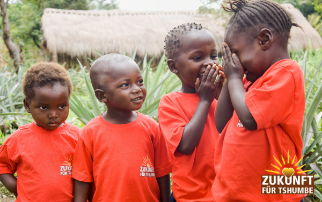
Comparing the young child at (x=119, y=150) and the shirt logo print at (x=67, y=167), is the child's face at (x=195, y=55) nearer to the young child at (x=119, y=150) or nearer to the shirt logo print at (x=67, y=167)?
the young child at (x=119, y=150)

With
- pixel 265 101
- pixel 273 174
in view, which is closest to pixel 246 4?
pixel 265 101

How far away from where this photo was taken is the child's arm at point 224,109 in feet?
4.69

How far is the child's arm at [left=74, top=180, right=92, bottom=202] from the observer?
5.71 feet

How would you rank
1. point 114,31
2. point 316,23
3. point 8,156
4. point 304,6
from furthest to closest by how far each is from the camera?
point 304,6, point 316,23, point 114,31, point 8,156

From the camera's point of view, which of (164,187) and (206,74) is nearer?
(206,74)

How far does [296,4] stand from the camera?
1872 cm

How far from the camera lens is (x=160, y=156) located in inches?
71.9

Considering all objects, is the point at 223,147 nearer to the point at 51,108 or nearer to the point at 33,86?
the point at 51,108

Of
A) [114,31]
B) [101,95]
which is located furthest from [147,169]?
[114,31]

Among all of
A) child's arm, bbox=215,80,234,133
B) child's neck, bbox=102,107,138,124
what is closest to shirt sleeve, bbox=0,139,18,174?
child's neck, bbox=102,107,138,124

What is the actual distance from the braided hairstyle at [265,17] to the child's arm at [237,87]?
15cm

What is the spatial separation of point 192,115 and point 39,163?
3.32ft

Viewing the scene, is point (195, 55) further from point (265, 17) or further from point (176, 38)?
point (265, 17)

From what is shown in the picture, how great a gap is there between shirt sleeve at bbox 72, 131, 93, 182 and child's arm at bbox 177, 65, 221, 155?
58cm
